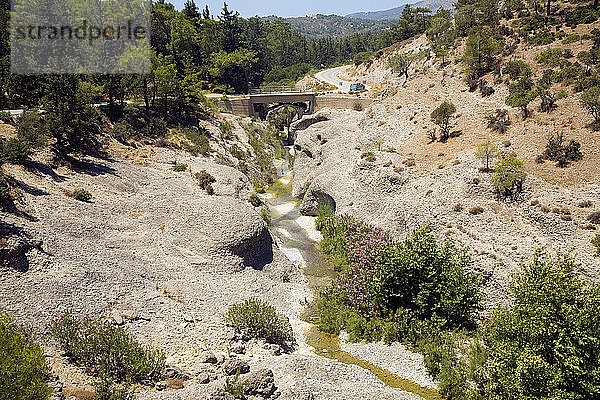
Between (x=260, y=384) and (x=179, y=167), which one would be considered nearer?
(x=260, y=384)

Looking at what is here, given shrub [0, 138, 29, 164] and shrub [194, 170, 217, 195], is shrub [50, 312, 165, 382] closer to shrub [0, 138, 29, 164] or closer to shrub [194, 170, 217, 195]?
shrub [0, 138, 29, 164]

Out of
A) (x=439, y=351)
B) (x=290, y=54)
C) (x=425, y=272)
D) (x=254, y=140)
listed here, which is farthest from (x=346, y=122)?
(x=290, y=54)

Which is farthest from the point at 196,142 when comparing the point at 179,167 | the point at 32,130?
the point at 32,130

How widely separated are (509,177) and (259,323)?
25.6 m

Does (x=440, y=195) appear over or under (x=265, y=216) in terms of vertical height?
over

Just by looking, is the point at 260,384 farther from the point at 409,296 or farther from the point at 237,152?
the point at 237,152

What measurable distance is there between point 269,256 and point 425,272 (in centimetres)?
1498

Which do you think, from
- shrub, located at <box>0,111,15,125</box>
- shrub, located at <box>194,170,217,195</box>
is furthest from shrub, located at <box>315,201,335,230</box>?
shrub, located at <box>0,111,15,125</box>

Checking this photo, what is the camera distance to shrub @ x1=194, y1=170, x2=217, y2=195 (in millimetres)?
43906

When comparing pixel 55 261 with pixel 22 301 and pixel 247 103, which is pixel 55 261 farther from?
pixel 247 103

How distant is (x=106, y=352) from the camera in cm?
1892

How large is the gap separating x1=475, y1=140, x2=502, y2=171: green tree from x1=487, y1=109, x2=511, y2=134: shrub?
4.85 metres

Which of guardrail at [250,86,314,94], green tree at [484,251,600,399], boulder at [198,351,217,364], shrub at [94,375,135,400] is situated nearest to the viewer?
green tree at [484,251,600,399]

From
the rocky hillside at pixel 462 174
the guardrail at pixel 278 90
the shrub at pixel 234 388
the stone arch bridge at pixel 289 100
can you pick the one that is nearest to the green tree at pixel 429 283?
the rocky hillside at pixel 462 174
